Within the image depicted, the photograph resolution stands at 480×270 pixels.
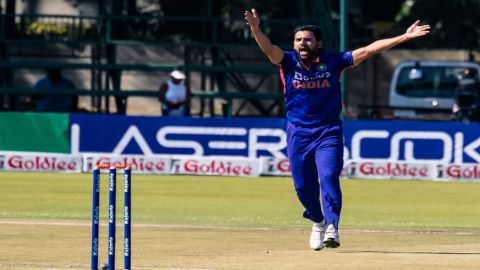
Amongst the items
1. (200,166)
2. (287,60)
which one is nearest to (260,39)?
(287,60)

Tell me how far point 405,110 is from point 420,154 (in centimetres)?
830

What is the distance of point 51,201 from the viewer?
18.1 metres

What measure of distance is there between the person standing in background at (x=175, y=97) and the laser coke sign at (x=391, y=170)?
174 inches

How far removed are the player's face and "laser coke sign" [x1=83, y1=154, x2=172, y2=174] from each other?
453 inches

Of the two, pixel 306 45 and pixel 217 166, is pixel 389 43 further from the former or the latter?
pixel 217 166

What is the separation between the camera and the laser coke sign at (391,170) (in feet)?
75.2

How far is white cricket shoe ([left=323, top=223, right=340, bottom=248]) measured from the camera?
11625mm

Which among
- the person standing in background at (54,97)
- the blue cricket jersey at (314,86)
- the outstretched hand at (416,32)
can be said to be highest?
the outstretched hand at (416,32)

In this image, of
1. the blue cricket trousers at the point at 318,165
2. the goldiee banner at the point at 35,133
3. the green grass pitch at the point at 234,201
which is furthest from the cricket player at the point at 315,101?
the goldiee banner at the point at 35,133

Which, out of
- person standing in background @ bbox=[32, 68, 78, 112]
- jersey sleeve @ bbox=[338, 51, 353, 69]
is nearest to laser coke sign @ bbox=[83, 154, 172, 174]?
person standing in background @ bbox=[32, 68, 78, 112]

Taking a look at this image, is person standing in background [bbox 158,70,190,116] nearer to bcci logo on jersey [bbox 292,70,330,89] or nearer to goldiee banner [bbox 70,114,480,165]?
goldiee banner [bbox 70,114,480,165]

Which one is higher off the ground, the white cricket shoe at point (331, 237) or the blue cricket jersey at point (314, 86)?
the blue cricket jersey at point (314, 86)

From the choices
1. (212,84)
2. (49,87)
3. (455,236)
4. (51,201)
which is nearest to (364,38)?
(212,84)

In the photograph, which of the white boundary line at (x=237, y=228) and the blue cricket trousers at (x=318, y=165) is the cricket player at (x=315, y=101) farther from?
the white boundary line at (x=237, y=228)
